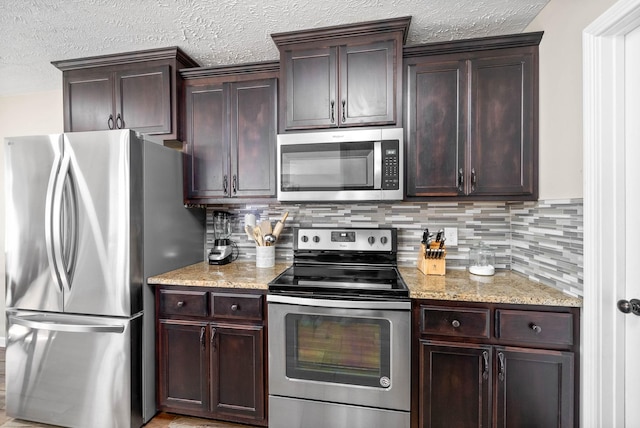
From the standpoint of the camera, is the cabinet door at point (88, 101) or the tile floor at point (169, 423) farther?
the cabinet door at point (88, 101)

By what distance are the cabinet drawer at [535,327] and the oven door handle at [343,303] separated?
462 mm

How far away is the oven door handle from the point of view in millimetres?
1511

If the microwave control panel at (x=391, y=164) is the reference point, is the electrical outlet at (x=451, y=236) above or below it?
below

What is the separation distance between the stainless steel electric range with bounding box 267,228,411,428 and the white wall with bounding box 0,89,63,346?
2.91m

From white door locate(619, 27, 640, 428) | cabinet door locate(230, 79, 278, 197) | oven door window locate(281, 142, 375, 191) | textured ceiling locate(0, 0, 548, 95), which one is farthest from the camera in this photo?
cabinet door locate(230, 79, 278, 197)

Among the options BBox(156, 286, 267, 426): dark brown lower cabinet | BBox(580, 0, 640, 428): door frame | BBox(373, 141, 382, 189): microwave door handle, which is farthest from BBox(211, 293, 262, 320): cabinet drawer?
BBox(580, 0, 640, 428): door frame

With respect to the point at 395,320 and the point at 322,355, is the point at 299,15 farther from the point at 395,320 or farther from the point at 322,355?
the point at 322,355

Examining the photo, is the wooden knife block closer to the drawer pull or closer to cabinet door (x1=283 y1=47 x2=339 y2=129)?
the drawer pull

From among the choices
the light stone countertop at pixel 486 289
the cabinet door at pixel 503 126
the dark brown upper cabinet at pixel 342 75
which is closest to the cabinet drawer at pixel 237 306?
the light stone countertop at pixel 486 289

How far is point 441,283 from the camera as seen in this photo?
5.50 feet

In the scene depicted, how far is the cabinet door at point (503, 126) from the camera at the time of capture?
1.72m

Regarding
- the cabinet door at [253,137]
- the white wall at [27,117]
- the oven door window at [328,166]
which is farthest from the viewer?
the white wall at [27,117]

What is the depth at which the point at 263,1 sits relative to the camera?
1.59 meters

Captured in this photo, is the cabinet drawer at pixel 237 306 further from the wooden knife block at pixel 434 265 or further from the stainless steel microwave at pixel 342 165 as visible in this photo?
the wooden knife block at pixel 434 265
